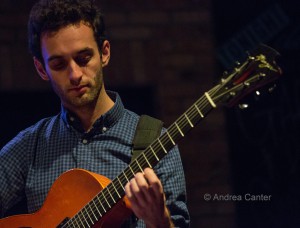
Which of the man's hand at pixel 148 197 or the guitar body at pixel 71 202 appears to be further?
the guitar body at pixel 71 202

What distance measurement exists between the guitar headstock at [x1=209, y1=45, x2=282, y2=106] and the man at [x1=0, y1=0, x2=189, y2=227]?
0.43 m

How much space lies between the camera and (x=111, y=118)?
2.45 m

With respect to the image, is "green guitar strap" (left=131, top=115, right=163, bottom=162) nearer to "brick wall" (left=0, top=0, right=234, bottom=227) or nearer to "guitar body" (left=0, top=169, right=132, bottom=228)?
"guitar body" (left=0, top=169, right=132, bottom=228)

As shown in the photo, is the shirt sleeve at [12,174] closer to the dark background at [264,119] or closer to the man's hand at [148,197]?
A: the man's hand at [148,197]

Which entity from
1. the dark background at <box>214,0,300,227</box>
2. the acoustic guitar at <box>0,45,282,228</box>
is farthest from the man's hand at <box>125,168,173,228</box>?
the dark background at <box>214,0,300,227</box>

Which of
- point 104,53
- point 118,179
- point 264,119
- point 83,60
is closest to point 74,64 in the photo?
point 83,60

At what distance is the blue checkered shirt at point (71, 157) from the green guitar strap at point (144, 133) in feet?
0.12

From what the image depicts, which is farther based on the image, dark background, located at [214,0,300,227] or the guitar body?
dark background, located at [214,0,300,227]

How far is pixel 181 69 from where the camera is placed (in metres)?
3.97

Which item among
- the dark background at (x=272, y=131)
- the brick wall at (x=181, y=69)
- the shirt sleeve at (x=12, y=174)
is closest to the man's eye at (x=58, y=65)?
the shirt sleeve at (x=12, y=174)

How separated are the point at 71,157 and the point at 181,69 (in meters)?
1.66

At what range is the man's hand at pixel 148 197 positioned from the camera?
2.00 metres

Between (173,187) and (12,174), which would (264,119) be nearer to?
(173,187)

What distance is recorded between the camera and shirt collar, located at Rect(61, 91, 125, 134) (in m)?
2.43
